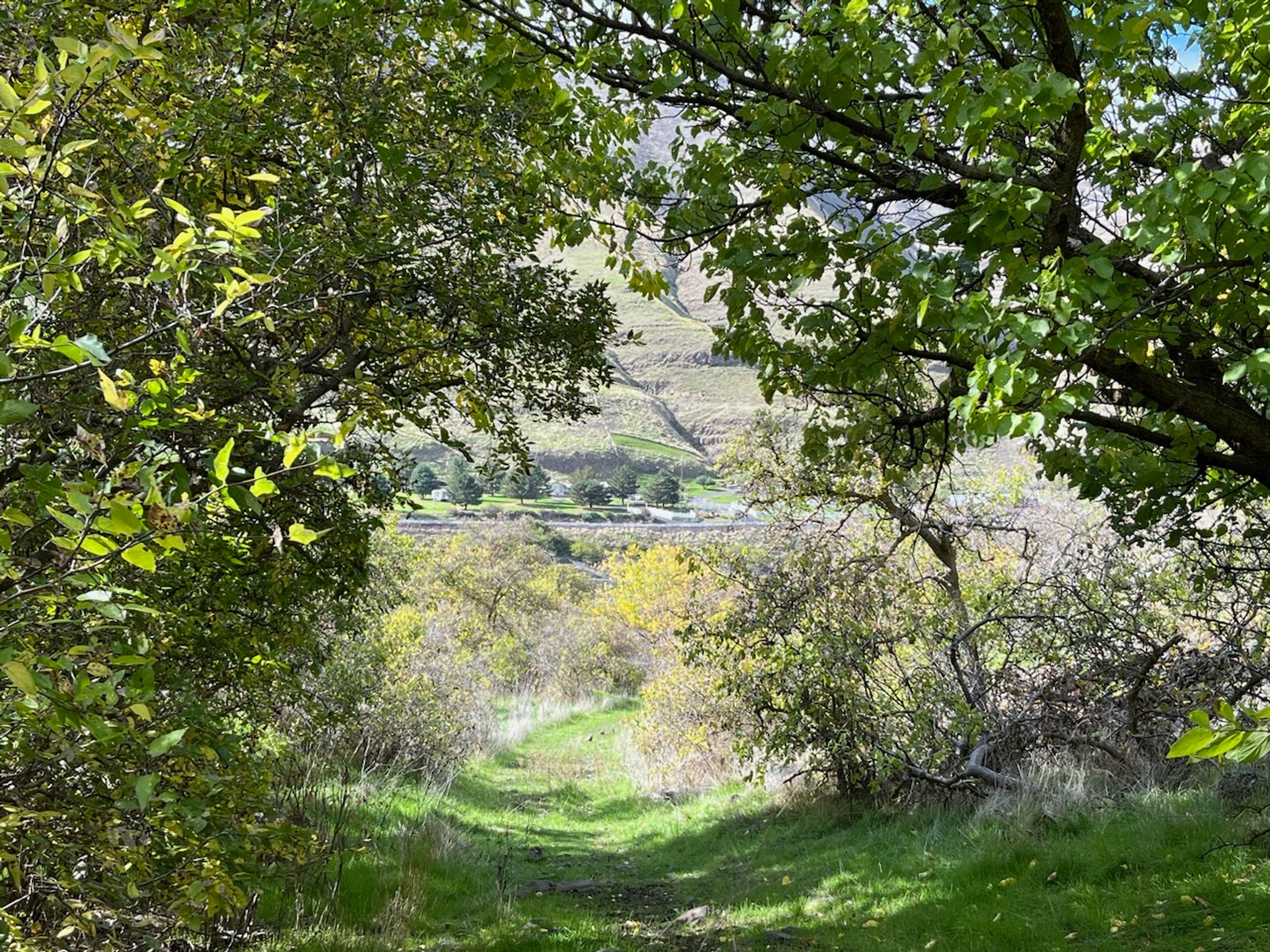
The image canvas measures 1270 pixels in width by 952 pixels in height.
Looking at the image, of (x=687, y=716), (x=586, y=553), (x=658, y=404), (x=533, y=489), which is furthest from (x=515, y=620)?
(x=658, y=404)

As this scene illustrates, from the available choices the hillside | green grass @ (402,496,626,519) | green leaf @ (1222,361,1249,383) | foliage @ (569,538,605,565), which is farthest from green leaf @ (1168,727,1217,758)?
the hillside

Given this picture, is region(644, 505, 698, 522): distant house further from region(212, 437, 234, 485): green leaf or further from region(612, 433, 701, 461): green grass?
region(212, 437, 234, 485): green leaf

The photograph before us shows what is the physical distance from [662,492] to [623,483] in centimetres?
439

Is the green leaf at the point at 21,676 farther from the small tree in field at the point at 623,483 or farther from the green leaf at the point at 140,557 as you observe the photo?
the small tree in field at the point at 623,483

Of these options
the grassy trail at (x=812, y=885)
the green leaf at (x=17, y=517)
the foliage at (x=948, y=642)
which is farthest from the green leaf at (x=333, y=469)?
the foliage at (x=948, y=642)

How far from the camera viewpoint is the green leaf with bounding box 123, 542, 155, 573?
1.46m

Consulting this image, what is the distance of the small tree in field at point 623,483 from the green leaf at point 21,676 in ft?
283

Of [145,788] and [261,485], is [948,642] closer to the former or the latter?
[145,788]

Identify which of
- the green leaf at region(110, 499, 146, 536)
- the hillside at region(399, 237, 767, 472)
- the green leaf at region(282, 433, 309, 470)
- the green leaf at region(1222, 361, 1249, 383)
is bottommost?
the green leaf at region(110, 499, 146, 536)

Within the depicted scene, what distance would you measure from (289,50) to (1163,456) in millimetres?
5514

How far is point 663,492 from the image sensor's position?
86812mm

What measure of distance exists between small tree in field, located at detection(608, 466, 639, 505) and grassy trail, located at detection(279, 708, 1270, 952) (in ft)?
252

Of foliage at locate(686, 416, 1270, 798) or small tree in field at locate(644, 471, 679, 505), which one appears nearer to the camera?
foliage at locate(686, 416, 1270, 798)

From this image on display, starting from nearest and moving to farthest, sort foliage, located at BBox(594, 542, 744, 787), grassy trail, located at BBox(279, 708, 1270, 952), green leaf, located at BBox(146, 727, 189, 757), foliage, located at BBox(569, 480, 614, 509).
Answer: green leaf, located at BBox(146, 727, 189, 757) → grassy trail, located at BBox(279, 708, 1270, 952) → foliage, located at BBox(594, 542, 744, 787) → foliage, located at BBox(569, 480, 614, 509)
